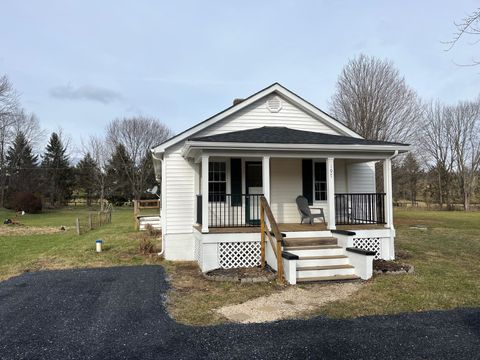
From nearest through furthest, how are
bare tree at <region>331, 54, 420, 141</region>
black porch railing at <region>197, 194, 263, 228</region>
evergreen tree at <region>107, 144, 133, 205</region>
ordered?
black porch railing at <region>197, 194, 263, 228</region>, bare tree at <region>331, 54, 420, 141</region>, evergreen tree at <region>107, 144, 133, 205</region>

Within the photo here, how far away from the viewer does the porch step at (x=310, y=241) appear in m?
7.88

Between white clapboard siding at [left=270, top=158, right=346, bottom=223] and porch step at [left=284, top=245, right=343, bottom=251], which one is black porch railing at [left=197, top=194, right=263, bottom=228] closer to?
white clapboard siding at [left=270, top=158, right=346, bottom=223]

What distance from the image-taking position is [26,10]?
10250 millimetres

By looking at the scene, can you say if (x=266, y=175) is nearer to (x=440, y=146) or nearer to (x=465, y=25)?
(x=465, y=25)

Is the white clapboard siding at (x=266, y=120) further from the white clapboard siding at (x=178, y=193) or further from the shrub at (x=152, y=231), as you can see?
the shrub at (x=152, y=231)

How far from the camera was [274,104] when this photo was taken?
1064cm

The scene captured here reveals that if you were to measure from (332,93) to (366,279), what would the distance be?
1808cm

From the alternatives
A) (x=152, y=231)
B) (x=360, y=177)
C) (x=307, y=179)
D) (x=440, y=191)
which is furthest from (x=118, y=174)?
(x=440, y=191)

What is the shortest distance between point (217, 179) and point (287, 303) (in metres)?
4.93

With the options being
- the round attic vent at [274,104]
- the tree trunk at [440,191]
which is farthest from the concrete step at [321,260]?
the tree trunk at [440,191]

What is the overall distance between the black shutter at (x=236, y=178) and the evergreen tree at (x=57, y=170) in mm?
39339

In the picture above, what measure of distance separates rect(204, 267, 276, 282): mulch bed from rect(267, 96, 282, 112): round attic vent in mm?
5168

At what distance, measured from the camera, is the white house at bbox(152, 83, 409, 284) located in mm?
7773

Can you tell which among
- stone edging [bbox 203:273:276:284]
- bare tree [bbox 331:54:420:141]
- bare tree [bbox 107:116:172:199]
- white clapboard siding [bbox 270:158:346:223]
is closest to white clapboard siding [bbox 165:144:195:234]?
white clapboard siding [bbox 270:158:346:223]
